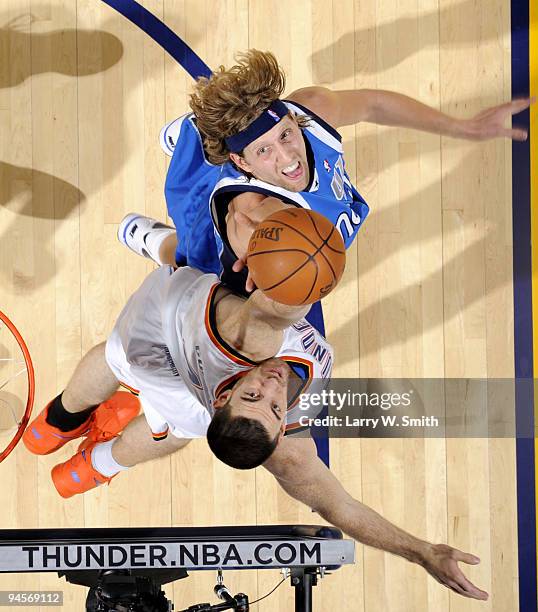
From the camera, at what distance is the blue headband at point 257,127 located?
2.75m

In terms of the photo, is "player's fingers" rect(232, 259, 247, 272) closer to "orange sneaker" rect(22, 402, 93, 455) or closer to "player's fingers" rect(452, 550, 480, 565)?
"orange sneaker" rect(22, 402, 93, 455)

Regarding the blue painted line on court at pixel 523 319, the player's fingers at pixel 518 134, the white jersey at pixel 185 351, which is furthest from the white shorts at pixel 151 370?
the player's fingers at pixel 518 134

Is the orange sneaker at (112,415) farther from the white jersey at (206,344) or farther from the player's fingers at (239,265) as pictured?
the player's fingers at (239,265)

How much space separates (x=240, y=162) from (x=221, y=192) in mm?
130

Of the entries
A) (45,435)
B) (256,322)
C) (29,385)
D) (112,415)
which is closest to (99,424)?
(112,415)

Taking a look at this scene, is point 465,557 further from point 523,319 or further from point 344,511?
point 523,319

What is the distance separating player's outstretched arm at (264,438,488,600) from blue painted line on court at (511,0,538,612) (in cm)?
28

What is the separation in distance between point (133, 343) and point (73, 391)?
44 cm

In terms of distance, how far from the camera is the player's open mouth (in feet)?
9.29

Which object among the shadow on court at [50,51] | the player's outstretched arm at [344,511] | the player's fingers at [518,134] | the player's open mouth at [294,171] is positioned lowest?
the player's outstretched arm at [344,511]

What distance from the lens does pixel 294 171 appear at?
285cm

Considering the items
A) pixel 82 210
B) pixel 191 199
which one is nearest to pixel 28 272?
pixel 82 210

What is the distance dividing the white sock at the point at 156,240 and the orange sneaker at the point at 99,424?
57 centimetres

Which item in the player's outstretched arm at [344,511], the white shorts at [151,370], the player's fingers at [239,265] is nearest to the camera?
the player's fingers at [239,265]
